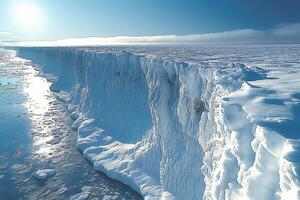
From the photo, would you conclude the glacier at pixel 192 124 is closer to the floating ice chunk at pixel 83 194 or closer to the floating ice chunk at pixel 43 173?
the floating ice chunk at pixel 83 194

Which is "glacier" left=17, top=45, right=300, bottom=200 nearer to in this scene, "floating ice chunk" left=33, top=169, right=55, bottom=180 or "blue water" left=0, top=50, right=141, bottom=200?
"blue water" left=0, top=50, right=141, bottom=200

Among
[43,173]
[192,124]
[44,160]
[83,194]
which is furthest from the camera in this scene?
[44,160]

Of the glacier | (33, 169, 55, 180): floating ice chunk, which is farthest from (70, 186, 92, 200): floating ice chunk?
(33, 169, 55, 180): floating ice chunk

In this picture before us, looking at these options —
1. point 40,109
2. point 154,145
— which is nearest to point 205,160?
point 154,145

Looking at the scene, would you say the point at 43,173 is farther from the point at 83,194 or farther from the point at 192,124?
the point at 192,124

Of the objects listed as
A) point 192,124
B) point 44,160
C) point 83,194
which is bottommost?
point 83,194

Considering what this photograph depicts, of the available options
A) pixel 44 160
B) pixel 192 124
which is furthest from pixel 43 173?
pixel 192 124
